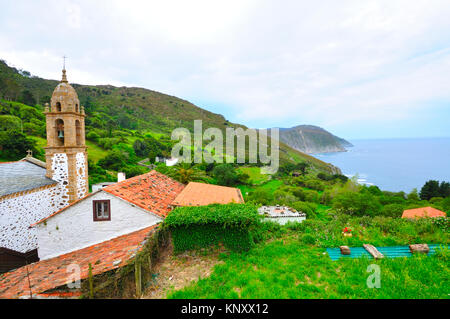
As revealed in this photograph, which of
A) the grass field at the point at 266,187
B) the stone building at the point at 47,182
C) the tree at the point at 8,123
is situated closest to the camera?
the stone building at the point at 47,182

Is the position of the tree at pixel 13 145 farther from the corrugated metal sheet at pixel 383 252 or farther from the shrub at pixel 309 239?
the corrugated metal sheet at pixel 383 252

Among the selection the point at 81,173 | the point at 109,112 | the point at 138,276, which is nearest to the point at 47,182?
Answer: the point at 81,173

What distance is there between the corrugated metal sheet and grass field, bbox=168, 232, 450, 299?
33cm

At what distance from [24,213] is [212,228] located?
11.6 meters

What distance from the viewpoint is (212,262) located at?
709 centimetres

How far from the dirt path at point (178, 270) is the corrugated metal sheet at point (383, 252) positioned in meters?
3.95

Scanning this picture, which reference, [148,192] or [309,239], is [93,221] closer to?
[148,192]

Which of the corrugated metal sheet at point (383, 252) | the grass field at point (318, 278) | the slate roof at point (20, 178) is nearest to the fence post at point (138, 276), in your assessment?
the grass field at point (318, 278)

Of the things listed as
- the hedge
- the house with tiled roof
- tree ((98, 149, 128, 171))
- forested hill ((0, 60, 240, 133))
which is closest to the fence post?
the hedge

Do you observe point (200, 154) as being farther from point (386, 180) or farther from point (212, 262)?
point (386, 180)

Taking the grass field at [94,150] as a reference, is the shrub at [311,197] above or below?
below

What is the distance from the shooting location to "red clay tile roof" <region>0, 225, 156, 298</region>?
20.4 ft

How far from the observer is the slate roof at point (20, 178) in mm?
11211
